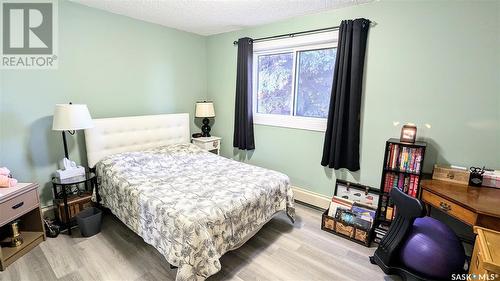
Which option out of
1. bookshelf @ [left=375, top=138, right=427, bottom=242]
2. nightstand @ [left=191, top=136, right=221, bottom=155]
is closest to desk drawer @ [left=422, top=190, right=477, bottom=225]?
bookshelf @ [left=375, top=138, right=427, bottom=242]

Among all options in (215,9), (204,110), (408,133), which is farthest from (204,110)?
(408,133)

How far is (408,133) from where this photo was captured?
2.23 metres

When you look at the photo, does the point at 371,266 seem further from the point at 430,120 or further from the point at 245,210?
the point at 430,120

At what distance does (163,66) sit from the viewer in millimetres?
3559

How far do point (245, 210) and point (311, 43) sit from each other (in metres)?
2.24

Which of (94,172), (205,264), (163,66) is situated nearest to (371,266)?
(205,264)

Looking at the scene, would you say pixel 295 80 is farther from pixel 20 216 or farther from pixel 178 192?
pixel 20 216

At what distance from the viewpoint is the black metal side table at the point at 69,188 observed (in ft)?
7.79

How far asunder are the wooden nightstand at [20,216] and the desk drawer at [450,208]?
141 inches

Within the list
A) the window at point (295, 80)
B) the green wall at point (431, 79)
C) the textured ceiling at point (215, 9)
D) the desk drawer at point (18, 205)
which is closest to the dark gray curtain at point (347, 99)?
the green wall at point (431, 79)

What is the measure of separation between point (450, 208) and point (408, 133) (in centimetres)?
75

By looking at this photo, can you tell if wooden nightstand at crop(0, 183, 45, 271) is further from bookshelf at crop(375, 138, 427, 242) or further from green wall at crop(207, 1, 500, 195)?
bookshelf at crop(375, 138, 427, 242)

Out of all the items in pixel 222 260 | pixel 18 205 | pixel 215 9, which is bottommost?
pixel 222 260

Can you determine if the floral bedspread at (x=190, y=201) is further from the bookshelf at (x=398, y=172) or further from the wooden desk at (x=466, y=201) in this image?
the wooden desk at (x=466, y=201)
